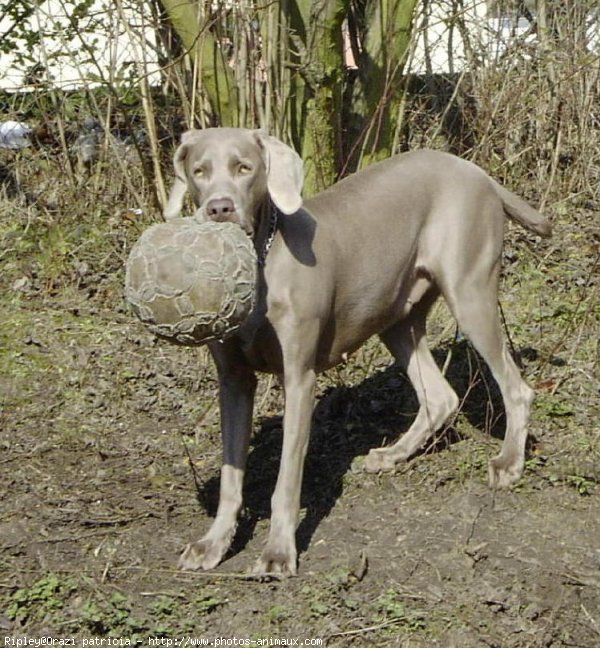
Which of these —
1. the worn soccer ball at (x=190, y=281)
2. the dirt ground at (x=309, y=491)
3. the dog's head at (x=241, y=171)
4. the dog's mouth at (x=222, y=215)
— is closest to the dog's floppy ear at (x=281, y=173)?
the dog's head at (x=241, y=171)

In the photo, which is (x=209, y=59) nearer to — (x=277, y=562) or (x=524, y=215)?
(x=524, y=215)

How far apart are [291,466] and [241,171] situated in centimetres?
109

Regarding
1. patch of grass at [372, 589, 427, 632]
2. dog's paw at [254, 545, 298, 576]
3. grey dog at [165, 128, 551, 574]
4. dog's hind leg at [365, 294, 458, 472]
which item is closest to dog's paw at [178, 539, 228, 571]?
grey dog at [165, 128, 551, 574]

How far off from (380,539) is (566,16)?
4330 mm

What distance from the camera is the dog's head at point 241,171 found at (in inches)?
177

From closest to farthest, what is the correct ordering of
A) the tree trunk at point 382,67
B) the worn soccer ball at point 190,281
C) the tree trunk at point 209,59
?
the worn soccer ball at point 190,281
the tree trunk at point 209,59
the tree trunk at point 382,67

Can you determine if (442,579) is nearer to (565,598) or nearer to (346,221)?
(565,598)

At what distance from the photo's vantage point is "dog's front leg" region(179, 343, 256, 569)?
4656 millimetres

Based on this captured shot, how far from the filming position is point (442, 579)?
4371 millimetres

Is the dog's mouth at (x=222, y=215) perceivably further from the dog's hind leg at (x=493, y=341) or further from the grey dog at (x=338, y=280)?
the dog's hind leg at (x=493, y=341)

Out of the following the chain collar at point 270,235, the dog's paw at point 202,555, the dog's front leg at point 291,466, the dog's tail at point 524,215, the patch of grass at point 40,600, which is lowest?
the dog's paw at point 202,555

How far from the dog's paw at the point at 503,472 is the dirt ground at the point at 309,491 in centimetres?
5

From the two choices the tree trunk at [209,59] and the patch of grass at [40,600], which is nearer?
the patch of grass at [40,600]

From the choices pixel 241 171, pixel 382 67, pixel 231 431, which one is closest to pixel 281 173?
pixel 241 171
